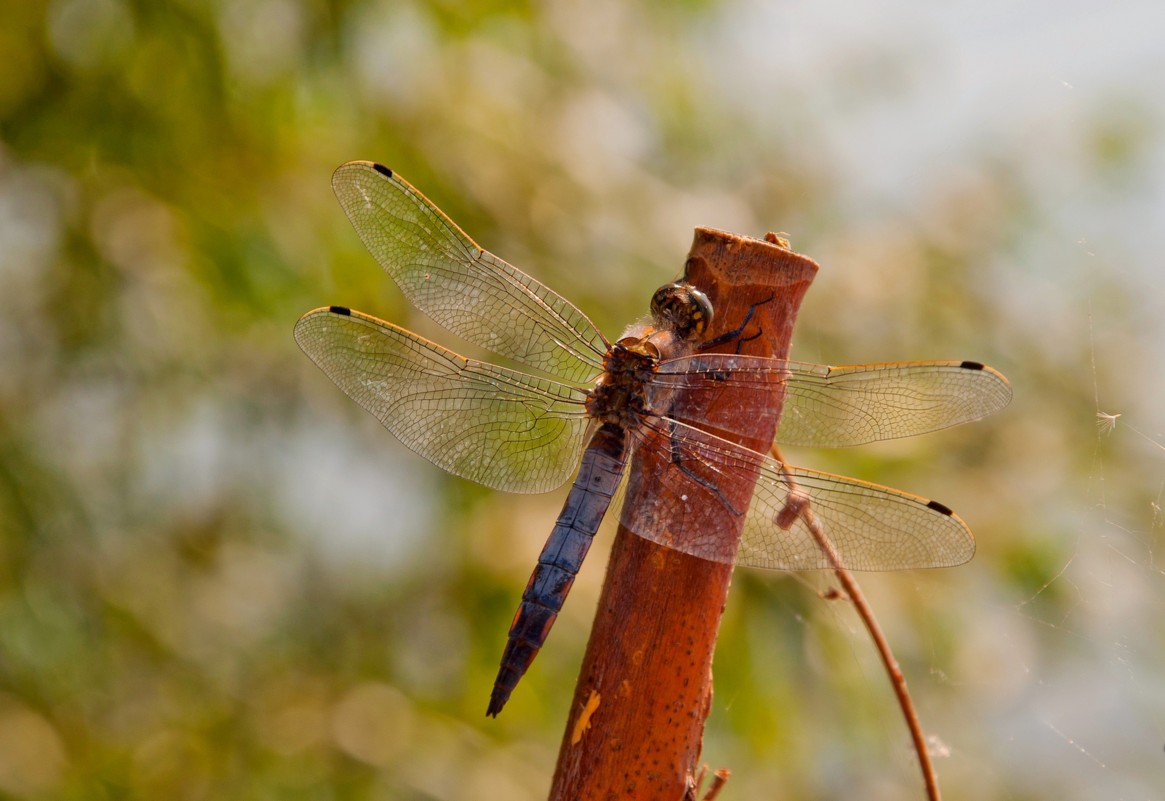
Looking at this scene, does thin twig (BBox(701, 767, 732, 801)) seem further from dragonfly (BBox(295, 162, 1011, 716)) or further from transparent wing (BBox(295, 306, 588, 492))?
transparent wing (BBox(295, 306, 588, 492))

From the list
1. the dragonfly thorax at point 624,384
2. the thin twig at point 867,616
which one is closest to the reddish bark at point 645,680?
the thin twig at point 867,616

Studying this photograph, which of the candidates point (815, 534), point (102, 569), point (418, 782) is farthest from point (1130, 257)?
point (102, 569)

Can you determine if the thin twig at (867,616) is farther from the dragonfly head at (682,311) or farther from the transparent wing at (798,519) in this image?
the dragonfly head at (682,311)

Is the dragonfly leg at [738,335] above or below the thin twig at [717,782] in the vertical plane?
above

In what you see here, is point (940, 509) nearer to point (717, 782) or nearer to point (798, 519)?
point (798, 519)

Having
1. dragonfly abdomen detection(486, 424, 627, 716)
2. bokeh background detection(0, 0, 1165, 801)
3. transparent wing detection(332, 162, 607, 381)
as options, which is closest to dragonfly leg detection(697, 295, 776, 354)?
dragonfly abdomen detection(486, 424, 627, 716)
